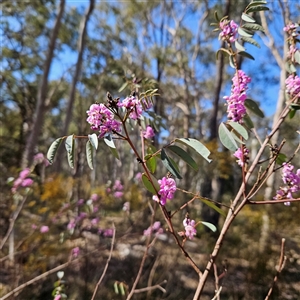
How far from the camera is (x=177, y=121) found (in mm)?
16516

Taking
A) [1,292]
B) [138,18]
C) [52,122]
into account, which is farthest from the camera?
[52,122]

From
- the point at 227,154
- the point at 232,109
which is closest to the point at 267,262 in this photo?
the point at 227,154

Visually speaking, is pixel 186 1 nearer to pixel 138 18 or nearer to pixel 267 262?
pixel 138 18

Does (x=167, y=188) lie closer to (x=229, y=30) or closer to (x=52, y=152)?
(x=52, y=152)

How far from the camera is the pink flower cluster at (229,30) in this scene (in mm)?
1155

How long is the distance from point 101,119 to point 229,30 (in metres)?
0.64

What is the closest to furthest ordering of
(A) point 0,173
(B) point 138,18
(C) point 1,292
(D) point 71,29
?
(C) point 1,292 < (A) point 0,173 < (D) point 71,29 < (B) point 138,18

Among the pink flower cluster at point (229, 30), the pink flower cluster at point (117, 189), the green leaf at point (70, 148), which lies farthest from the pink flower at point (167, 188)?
the pink flower cluster at point (117, 189)

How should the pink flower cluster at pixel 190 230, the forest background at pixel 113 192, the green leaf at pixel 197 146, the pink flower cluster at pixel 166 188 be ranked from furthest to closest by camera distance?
1. the forest background at pixel 113 192
2. the pink flower cluster at pixel 190 230
3. the pink flower cluster at pixel 166 188
4. the green leaf at pixel 197 146

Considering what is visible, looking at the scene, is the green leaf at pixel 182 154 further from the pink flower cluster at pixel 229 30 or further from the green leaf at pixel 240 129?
the pink flower cluster at pixel 229 30

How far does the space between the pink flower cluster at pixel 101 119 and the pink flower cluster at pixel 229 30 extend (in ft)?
1.96

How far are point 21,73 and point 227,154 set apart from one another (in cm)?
765

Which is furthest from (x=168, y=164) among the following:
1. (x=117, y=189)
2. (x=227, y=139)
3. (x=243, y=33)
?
(x=117, y=189)

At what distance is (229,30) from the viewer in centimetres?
116
